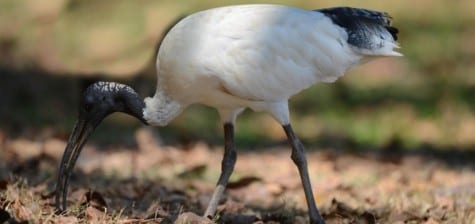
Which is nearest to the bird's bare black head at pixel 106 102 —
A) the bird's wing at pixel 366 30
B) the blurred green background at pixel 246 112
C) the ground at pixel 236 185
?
the ground at pixel 236 185

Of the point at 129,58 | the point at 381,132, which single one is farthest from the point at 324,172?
the point at 129,58

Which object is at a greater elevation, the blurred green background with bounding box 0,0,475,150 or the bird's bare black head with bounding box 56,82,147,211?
the bird's bare black head with bounding box 56,82,147,211

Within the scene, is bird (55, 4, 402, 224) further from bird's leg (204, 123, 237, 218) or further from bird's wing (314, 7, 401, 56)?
bird's leg (204, 123, 237, 218)

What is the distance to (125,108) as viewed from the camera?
5812 mm

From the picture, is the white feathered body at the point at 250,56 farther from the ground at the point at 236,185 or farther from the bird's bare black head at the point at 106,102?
the ground at the point at 236,185

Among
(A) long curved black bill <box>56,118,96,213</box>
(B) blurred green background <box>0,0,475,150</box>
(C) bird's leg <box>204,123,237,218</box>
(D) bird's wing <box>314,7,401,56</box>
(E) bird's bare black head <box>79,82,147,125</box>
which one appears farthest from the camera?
(B) blurred green background <box>0,0,475,150</box>

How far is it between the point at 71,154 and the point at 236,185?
1732 millimetres

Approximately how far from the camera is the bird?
17.9 ft

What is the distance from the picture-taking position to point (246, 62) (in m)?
5.48

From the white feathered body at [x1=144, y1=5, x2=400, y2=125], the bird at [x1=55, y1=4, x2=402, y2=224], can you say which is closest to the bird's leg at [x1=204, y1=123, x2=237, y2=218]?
the bird at [x1=55, y1=4, x2=402, y2=224]

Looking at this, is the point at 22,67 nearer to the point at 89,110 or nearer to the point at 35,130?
the point at 35,130

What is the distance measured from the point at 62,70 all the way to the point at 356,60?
23.9ft

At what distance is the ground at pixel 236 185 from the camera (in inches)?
220

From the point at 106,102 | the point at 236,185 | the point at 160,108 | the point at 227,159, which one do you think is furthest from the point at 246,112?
the point at 106,102
